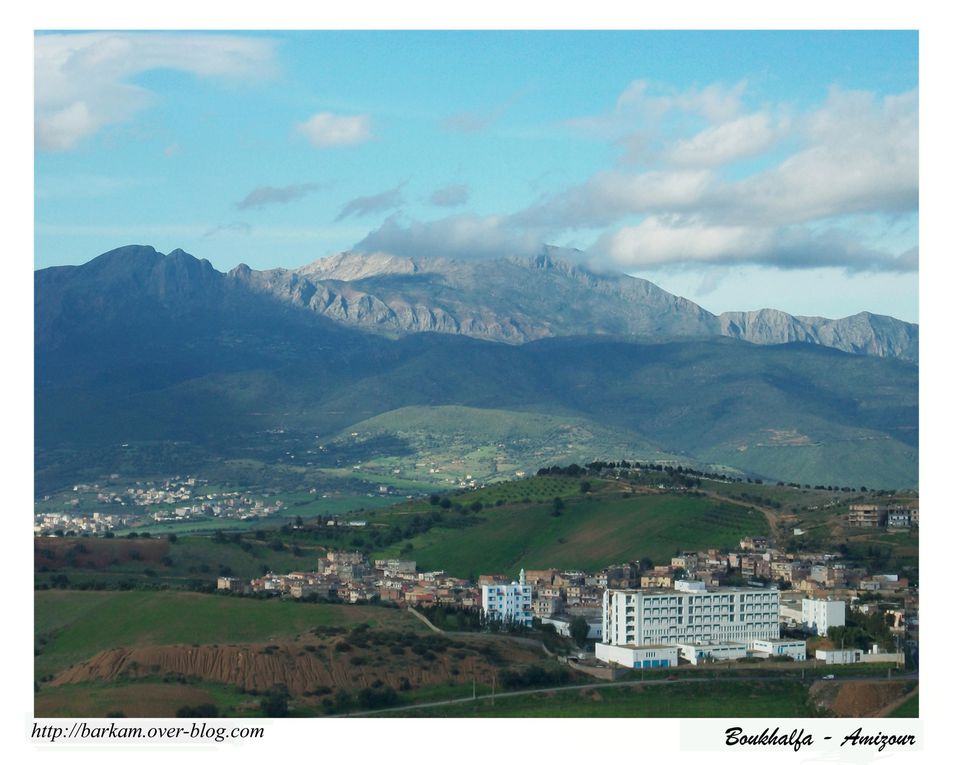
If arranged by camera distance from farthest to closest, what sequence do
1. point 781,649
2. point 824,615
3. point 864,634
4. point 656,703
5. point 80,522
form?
point 80,522 → point 824,615 → point 864,634 → point 781,649 → point 656,703

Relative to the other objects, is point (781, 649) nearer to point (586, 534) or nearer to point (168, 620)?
point (168, 620)

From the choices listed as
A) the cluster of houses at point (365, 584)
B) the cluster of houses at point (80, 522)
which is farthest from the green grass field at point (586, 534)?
the cluster of houses at point (80, 522)

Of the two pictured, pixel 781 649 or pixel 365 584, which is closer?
pixel 781 649

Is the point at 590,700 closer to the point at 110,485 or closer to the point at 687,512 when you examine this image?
the point at 687,512

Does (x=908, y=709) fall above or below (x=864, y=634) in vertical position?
below

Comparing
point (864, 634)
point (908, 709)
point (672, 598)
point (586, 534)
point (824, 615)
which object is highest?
Result: point (586, 534)

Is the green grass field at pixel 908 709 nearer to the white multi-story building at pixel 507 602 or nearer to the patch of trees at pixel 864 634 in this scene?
the patch of trees at pixel 864 634

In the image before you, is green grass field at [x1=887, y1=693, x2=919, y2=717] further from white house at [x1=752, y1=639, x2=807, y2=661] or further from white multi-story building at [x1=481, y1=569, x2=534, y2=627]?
white multi-story building at [x1=481, y1=569, x2=534, y2=627]

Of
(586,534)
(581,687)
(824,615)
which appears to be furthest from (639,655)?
(586,534)
